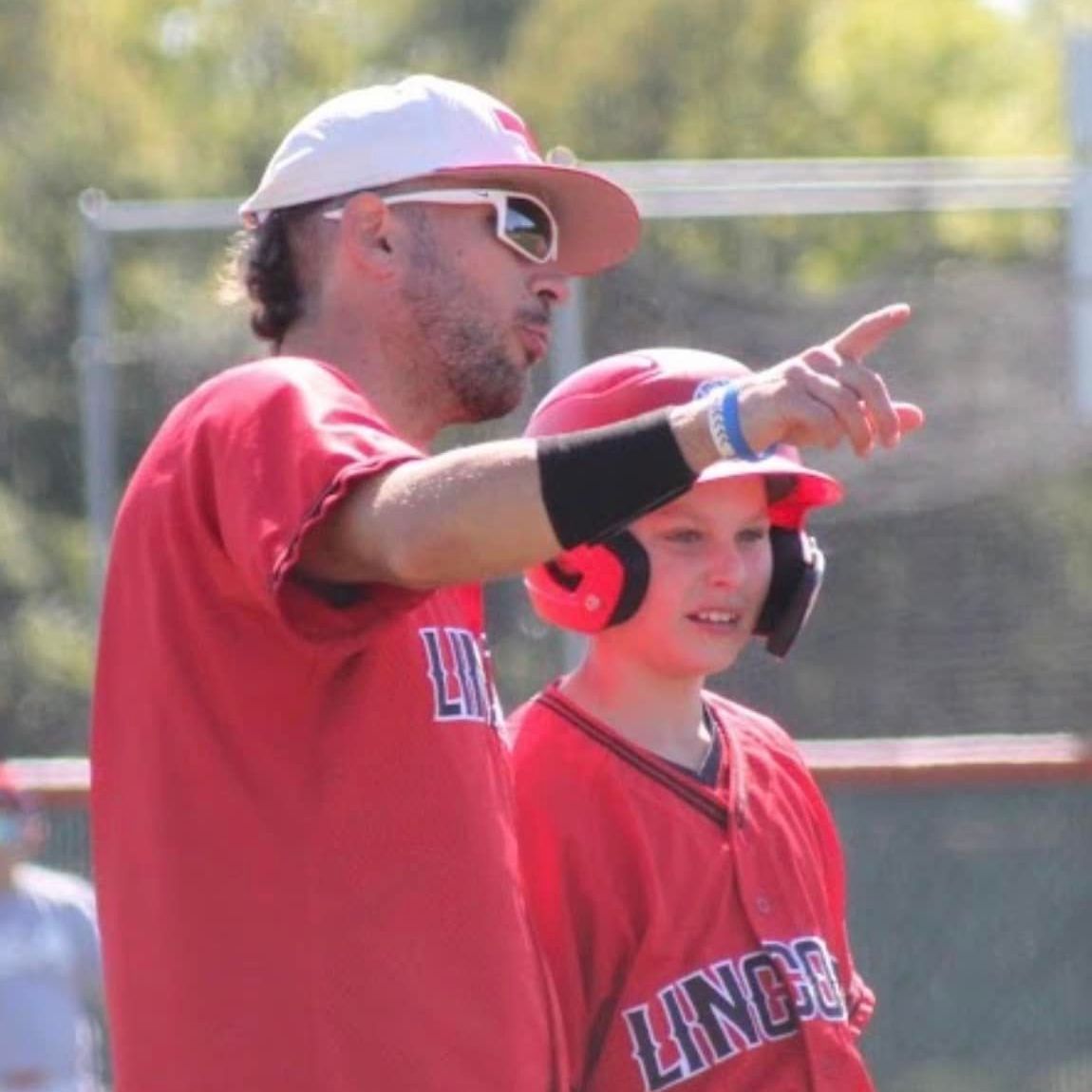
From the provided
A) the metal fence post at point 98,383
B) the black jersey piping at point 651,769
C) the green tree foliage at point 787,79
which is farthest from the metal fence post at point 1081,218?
the green tree foliage at point 787,79

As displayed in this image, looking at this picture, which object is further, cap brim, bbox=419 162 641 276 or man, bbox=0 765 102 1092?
man, bbox=0 765 102 1092

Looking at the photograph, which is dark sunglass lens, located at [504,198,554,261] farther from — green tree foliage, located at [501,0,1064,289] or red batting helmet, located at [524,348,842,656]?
green tree foliage, located at [501,0,1064,289]

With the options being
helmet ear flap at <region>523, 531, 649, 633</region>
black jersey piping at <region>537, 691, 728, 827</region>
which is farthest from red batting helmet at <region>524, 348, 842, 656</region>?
black jersey piping at <region>537, 691, 728, 827</region>

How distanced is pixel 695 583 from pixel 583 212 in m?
0.48

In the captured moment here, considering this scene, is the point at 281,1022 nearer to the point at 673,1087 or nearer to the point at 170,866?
the point at 170,866

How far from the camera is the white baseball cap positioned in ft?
11.4

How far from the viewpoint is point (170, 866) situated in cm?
321

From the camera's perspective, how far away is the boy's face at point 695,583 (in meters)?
3.93

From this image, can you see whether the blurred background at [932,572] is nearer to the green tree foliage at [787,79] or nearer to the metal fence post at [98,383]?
the metal fence post at [98,383]

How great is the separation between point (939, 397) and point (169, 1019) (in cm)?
589

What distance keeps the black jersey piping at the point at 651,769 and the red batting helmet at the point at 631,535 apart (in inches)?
4.7

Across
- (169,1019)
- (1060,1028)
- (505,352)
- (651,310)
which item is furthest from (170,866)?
(651,310)

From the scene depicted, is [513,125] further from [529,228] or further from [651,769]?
[651,769]

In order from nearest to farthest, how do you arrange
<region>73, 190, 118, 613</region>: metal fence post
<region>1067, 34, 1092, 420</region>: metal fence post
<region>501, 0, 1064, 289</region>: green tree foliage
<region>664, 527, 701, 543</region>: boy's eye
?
<region>664, 527, 701, 543</region>: boy's eye, <region>1067, 34, 1092, 420</region>: metal fence post, <region>73, 190, 118, 613</region>: metal fence post, <region>501, 0, 1064, 289</region>: green tree foliage
